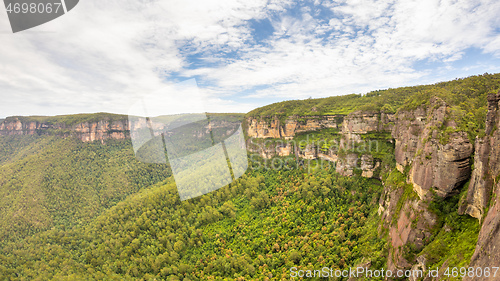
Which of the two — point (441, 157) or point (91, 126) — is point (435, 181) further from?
point (91, 126)

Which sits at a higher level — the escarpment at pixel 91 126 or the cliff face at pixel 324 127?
the escarpment at pixel 91 126

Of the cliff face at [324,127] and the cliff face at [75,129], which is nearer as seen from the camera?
the cliff face at [324,127]

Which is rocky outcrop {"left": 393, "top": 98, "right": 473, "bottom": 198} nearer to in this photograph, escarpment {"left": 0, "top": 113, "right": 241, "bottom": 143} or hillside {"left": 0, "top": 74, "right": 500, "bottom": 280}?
hillside {"left": 0, "top": 74, "right": 500, "bottom": 280}

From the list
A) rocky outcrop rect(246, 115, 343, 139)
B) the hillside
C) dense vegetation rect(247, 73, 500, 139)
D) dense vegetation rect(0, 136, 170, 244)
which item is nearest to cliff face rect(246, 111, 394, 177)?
rocky outcrop rect(246, 115, 343, 139)

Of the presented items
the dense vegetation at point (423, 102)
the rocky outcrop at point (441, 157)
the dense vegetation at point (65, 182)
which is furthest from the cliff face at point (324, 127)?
the dense vegetation at point (65, 182)

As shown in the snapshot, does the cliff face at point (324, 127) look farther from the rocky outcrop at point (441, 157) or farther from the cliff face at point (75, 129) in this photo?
the cliff face at point (75, 129)

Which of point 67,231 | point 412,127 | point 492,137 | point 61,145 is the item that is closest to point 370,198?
point 412,127

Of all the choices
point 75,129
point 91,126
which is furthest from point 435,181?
point 75,129
